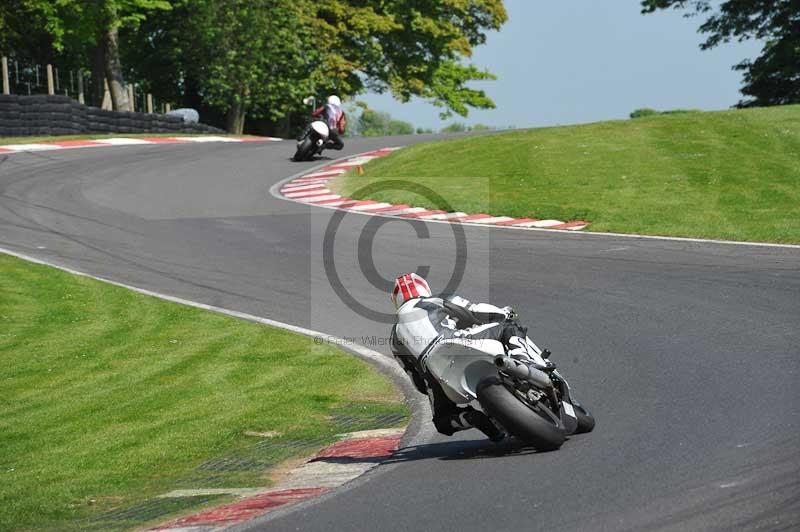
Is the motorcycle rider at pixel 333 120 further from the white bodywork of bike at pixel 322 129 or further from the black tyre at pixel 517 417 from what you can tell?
the black tyre at pixel 517 417

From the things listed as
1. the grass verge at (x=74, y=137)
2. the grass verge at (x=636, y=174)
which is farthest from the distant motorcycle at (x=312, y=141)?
Result: the grass verge at (x=74, y=137)

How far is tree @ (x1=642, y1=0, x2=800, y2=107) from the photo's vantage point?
4128 cm

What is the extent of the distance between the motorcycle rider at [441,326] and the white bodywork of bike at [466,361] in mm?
49

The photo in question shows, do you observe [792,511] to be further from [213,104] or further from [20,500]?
[213,104]

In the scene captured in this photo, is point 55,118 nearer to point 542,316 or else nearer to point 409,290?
point 542,316

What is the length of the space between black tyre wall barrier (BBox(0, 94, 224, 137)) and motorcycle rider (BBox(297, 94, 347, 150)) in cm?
796

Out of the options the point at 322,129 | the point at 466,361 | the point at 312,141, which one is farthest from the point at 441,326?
the point at 322,129

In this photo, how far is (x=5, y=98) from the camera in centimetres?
3200

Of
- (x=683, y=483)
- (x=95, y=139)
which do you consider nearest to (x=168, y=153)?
(x=95, y=139)

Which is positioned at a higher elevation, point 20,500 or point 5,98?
point 5,98

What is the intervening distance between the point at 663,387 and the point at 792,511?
344 cm

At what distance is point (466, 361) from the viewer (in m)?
7.40

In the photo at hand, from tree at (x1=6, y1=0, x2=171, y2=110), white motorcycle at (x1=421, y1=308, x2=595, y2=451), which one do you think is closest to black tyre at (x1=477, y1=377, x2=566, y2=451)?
white motorcycle at (x1=421, y1=308, x2=595, y2=451)

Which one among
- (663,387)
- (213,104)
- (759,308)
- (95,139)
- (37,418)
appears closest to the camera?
(663,387)
